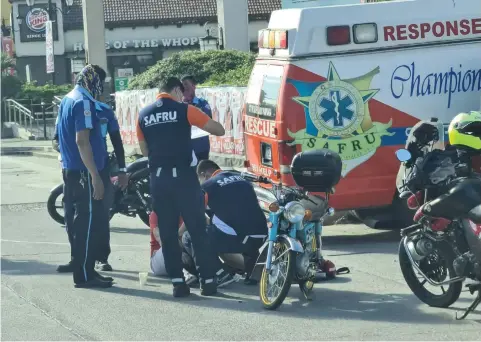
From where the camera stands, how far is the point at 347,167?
11.0 metres

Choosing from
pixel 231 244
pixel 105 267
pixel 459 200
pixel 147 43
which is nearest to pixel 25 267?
pixel 105 267

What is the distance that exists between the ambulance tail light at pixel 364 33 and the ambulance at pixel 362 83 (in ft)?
0.04

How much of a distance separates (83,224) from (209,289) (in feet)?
4.70

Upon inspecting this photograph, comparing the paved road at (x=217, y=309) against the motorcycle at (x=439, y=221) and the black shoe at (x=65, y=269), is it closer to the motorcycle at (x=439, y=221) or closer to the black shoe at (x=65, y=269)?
the black shoe at (x=65, y=269)

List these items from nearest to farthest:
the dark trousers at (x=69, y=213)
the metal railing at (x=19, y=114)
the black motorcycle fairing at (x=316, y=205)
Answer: the black motorcycle fairing at (x=316, y=205) < the dark trousers at (x=69, y=213) < the metal railing at (x=19, y=114)

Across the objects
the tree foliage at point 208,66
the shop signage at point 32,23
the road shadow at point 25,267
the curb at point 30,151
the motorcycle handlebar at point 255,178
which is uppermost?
the shop signage at point 32,23

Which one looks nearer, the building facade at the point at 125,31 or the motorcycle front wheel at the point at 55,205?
the motorcycle front wheel at the point at 55,205

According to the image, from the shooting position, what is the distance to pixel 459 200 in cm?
736

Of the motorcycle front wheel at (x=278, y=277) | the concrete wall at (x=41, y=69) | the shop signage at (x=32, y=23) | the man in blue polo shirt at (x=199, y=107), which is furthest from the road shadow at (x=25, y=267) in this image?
the shop signage at (x=32, y=23)

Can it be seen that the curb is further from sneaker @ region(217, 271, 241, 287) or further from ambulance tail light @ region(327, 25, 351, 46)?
sneaker @ region(217, 271, 241, 287)

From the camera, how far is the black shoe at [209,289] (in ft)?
28.3

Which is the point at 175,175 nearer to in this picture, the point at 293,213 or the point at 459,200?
the point at 293,213

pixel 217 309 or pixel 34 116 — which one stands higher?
pixel 34 116

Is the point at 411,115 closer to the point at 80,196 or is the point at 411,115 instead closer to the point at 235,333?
the point at 80,196
